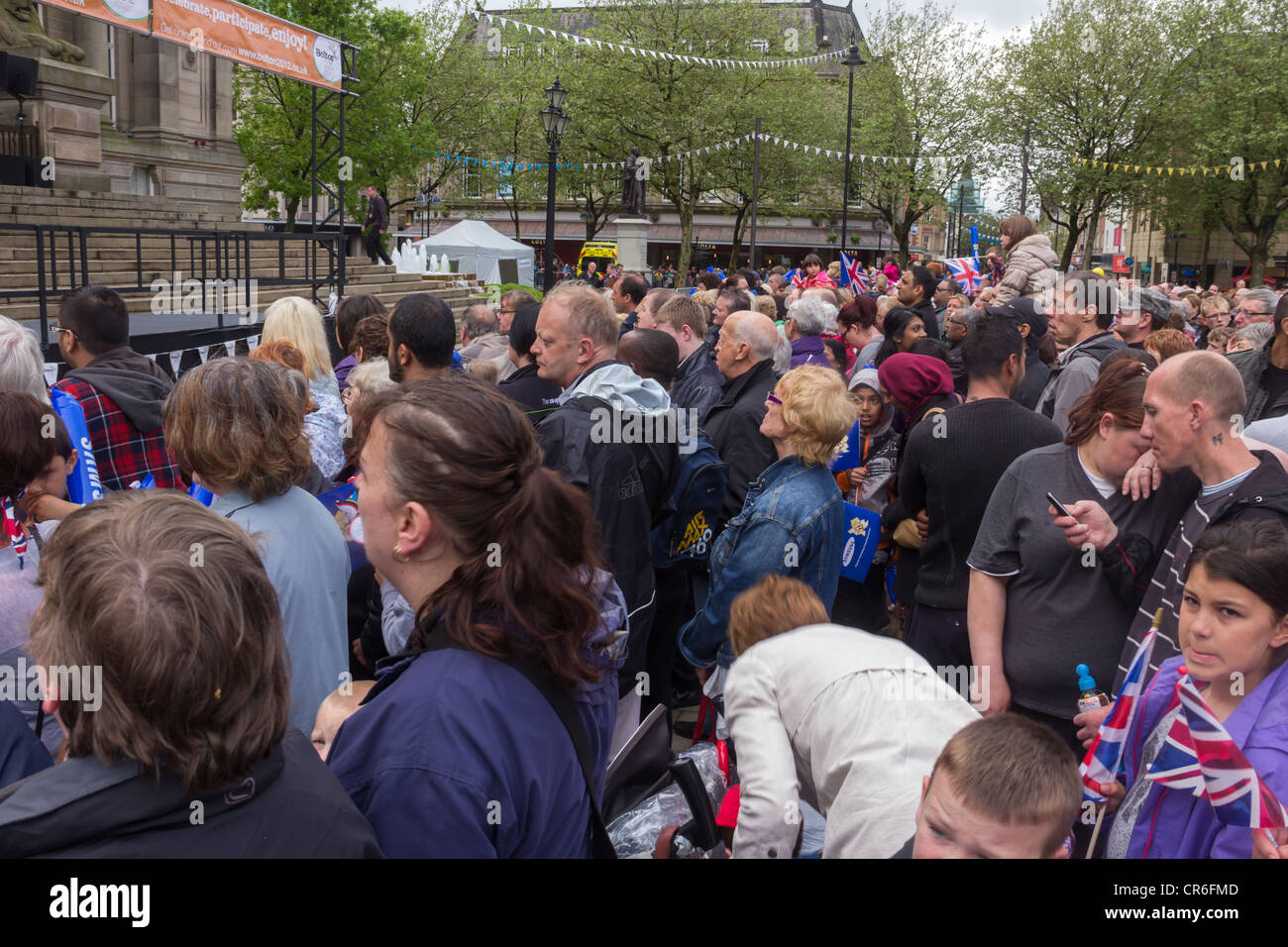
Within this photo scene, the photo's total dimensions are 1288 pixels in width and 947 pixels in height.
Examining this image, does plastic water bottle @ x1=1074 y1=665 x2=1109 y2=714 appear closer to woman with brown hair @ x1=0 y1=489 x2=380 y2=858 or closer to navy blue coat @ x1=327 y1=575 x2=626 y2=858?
navy blue coat @ x1=327 y1=575 x2=626 y2=858

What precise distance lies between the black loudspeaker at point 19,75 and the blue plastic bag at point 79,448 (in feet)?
54.0

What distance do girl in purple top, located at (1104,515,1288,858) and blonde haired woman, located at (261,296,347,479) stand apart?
11.5ft

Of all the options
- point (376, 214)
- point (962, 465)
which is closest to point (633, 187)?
point (376, 214)

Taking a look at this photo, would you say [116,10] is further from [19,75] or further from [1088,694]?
[1088,694]

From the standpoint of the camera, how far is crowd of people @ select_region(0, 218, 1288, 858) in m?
1.52

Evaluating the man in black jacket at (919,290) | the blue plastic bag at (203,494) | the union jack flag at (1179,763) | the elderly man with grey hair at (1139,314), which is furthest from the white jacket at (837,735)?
the man in black jacket at (919,290)

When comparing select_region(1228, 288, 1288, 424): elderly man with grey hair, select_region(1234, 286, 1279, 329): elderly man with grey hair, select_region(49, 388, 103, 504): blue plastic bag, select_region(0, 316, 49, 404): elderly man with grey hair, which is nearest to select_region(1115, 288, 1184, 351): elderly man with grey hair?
select_region(1228, 288, 1288, 424): elderly man with grey hair

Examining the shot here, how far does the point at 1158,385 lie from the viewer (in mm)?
2998

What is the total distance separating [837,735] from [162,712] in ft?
A: 4.84

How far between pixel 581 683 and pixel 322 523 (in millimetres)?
1404

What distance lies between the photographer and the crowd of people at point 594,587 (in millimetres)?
1517

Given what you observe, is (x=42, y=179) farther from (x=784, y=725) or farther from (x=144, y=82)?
(x=784, y=725)

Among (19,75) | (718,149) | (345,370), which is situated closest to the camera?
(345,370)

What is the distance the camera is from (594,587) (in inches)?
79.8
